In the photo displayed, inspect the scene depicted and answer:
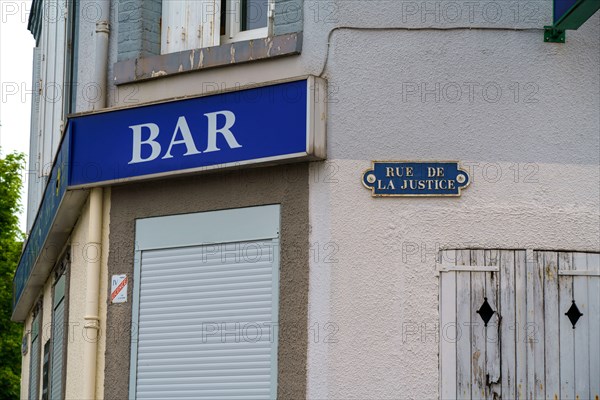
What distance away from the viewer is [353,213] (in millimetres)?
10070

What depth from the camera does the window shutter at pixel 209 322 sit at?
10227 mm

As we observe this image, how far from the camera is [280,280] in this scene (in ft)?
33.5

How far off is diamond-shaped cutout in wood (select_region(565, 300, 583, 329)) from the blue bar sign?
124 centimetres

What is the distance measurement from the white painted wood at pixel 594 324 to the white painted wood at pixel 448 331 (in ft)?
3.44

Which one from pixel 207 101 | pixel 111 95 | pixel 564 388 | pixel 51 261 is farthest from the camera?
pixel 51 261

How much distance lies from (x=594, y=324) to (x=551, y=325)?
339 millimetres

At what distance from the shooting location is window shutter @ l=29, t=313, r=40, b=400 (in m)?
16.2

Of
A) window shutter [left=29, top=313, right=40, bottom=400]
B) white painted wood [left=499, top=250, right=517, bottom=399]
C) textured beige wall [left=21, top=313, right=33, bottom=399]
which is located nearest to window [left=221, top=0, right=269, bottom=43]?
white painted wood [left=499, top=250, right=517, bottom=399]

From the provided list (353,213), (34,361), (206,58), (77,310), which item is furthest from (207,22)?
(34,361)

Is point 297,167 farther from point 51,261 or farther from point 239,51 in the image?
point 51,261

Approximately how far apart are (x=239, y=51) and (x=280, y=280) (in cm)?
198

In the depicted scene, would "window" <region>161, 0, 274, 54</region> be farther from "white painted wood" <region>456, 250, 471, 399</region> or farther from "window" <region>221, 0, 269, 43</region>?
"white painted wood" <region>456, 250, 471, 399</region>

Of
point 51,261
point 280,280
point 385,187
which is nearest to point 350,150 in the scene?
point 385,187

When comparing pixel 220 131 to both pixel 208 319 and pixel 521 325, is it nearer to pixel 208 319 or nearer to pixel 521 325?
pixel 208 319
